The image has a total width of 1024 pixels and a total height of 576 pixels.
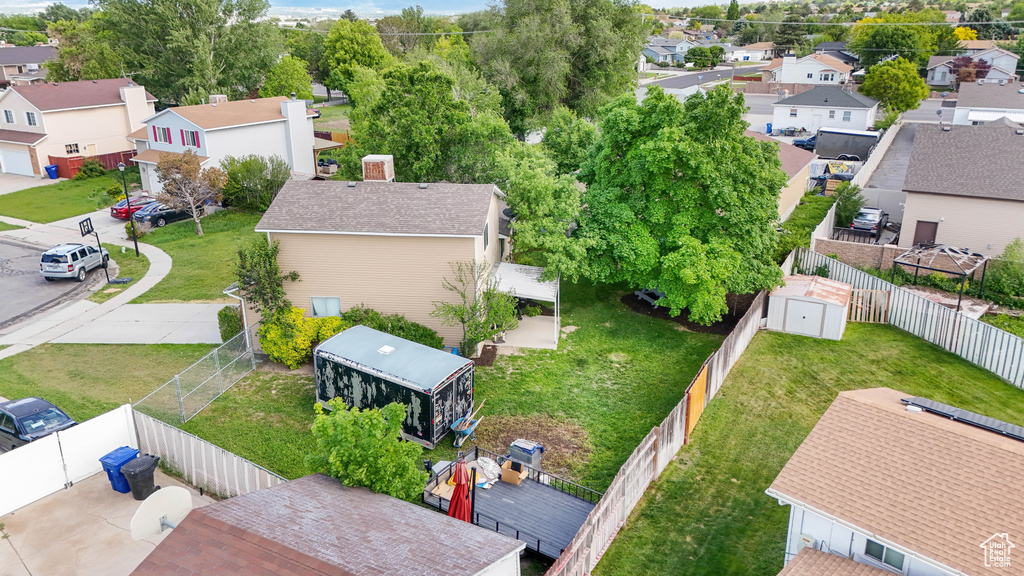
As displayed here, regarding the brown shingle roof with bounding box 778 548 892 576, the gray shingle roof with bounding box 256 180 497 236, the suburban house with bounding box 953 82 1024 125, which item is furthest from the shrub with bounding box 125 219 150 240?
the suburban house with bounding box 953 82 1024 125

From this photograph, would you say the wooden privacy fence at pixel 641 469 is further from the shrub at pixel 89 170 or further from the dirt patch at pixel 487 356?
the shrub at pixel 89 170

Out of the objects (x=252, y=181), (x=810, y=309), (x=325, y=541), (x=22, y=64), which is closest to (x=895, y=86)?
(x=810, y=309)

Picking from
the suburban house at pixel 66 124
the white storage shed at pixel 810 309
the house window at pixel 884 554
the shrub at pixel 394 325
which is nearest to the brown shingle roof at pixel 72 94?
the suburban house at pixel 66 124

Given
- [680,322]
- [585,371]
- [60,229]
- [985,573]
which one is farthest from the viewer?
[60,229]

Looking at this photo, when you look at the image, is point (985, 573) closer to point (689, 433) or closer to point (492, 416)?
point (689, 433)

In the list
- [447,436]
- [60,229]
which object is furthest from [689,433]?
[60,229]

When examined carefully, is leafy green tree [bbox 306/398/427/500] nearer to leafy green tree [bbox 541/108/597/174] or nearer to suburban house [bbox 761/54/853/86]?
leafy green tree [bbox 541/108/597/174]
